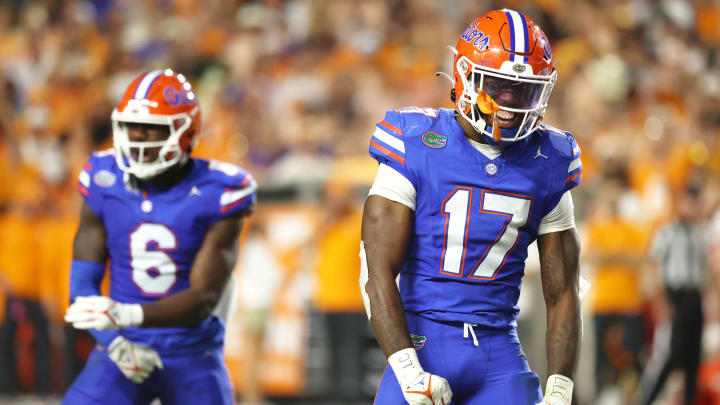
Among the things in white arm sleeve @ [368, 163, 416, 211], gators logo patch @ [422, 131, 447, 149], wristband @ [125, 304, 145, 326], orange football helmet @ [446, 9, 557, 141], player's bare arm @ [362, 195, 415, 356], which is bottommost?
wristband @ [125, 304, 145, 326]

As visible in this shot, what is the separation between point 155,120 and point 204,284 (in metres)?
0.68

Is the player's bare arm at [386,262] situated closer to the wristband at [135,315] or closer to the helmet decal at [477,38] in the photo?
the helmet decal at [477,38]

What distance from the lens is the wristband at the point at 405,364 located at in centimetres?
300

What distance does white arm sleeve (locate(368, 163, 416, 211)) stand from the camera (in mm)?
3189

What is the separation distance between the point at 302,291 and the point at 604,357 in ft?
7.36

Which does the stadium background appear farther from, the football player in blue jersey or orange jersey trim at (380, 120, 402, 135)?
orange jersey trim at (380, 120, 402, 135)

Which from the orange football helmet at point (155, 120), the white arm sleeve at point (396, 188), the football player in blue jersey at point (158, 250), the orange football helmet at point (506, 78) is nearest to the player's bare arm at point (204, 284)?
the football player in blue jersey at point (158, 250)

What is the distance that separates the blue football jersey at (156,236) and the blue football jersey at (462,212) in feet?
3.56

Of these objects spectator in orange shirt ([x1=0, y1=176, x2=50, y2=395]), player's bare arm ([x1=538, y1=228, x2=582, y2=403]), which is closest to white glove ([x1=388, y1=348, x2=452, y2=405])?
player's bare arm ([x1=538, y1=228, x2=582, y2=403])

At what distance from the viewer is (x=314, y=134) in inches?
336

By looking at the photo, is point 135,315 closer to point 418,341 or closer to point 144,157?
point 144,157

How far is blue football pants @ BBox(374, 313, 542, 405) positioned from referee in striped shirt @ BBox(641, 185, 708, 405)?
4180mm

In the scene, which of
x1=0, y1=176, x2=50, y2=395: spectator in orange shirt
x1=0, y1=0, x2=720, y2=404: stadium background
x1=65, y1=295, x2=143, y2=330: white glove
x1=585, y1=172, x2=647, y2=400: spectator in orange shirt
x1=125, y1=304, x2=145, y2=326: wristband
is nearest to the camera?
x1=65, y1=295, x2=143, y2=330: white glove

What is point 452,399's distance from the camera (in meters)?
3.18
